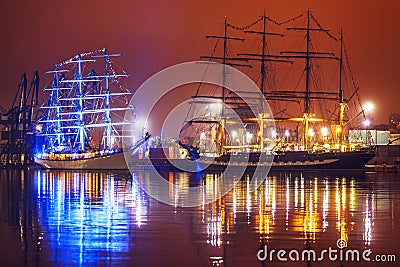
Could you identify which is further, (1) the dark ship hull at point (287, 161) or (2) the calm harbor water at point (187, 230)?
(1) the dark ship hull at point (287, 161)

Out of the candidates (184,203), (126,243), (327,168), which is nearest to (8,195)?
(184,203)

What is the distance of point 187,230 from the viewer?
90.0 feet

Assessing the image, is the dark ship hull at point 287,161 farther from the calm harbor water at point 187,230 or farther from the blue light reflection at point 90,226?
the blue light reflection at point 90,226

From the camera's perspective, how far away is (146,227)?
28.1 meters

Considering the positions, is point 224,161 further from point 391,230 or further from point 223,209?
point 391,230

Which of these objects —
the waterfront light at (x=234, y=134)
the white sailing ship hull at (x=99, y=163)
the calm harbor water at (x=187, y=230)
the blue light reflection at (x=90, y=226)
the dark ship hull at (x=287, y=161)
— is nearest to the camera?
the calm harbor water at (x=187, y=230)

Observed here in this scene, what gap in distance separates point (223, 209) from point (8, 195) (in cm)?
1692

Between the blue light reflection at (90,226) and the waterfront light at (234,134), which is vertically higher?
the waterfront light at (234,134)

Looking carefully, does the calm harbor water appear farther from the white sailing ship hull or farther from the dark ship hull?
the white sailing ship hull

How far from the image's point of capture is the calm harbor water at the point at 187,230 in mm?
21359

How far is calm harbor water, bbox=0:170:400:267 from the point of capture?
841 inches

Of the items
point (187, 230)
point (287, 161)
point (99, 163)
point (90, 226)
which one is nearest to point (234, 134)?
point (99, 163)

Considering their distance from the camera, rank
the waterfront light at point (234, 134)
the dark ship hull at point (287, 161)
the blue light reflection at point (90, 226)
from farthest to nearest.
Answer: the waterfront light at point (234, 134)
the dark ship hull at point (287, 161)
the blue light reflection at point (90, 226)

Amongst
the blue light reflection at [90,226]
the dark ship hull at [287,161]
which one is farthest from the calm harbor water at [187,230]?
the dark ship hull at [287,161]
